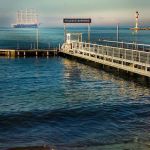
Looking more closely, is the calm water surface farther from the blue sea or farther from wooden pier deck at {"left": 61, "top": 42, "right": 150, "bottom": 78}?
wooden pier deck at {"left": 61, "top": 42, "right": 150, "bottom": 78}

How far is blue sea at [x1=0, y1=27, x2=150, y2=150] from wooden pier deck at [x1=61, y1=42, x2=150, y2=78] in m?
1.39

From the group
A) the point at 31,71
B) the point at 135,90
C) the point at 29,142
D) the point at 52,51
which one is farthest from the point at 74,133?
the point at 52,51

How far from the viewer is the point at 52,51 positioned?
2837 inches

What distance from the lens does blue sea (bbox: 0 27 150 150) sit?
1897 centimetres

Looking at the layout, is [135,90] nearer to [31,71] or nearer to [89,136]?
[89,136]

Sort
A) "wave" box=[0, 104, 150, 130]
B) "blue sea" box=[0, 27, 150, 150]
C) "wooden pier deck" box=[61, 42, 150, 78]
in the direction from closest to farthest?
"blue sea" box=[0, 27, 150, 150], "wave" box=[0, 104, 150, 130], "wooden pier deck" box=[61, 42, 150, 78]

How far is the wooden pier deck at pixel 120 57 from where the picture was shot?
37.4 meters

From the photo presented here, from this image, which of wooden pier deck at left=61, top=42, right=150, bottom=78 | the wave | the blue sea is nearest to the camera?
the blue sea

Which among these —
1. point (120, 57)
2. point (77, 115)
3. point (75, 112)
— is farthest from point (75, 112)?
point (120, 57)

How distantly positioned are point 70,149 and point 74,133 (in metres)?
2.83

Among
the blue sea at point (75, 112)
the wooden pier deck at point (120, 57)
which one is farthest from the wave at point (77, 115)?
the wooden pier deck at point (120, 57)

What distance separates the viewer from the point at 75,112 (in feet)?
83.8

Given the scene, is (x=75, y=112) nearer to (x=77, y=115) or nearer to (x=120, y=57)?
(x=77, y=115)

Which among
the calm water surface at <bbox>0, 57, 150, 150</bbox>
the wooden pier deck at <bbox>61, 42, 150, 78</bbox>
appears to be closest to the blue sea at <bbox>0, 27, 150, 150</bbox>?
the calm water surface at <bbox>0, 57, 150, 150</bbox>
